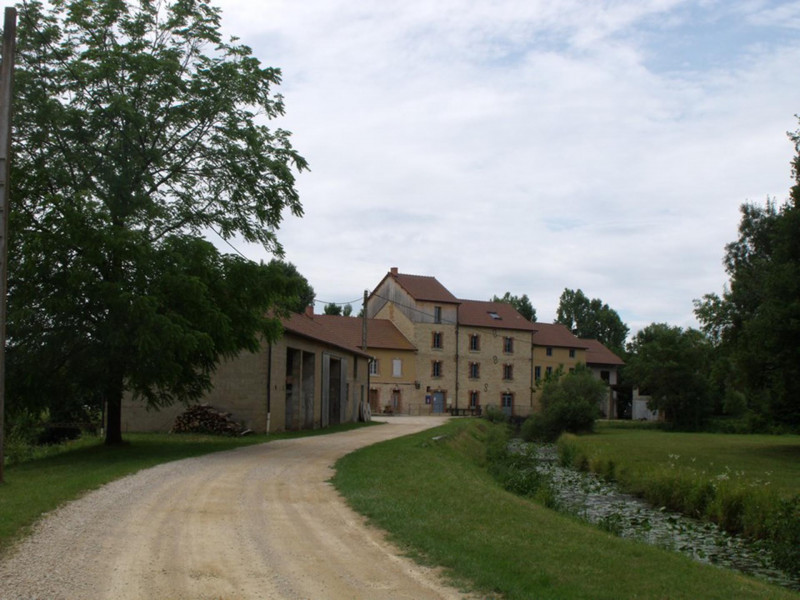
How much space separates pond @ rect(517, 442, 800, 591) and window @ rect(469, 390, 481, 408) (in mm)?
48027

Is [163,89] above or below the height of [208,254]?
above

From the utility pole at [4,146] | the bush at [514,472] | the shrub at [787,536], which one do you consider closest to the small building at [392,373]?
the bush at [514,472]

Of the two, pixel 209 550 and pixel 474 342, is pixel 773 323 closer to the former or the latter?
pixel 209 550

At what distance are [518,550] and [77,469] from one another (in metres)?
11.5

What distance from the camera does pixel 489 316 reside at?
73.4m

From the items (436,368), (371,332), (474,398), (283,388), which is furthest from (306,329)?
(474,398)

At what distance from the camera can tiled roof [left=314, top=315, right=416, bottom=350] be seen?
6600cm

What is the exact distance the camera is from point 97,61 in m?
20.9

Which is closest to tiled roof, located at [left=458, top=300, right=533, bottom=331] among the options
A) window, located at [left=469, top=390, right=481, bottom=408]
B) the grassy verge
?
window, located at [left=469, top=390, right=481, bottom=408]

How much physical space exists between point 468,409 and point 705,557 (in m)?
56.0

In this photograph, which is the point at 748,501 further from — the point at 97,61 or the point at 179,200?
the point at 97,61

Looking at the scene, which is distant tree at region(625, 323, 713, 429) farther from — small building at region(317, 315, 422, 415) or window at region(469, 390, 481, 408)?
small building at region(317, 315, 422, 415)

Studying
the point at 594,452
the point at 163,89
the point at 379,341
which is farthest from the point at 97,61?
the point at 379,341

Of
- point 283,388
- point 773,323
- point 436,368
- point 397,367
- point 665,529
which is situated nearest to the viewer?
point 665,529
